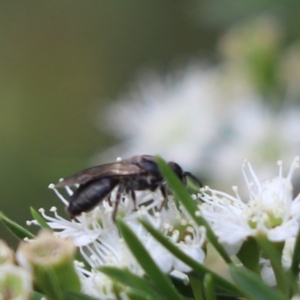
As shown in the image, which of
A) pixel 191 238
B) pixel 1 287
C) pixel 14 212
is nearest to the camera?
pixel 1 287

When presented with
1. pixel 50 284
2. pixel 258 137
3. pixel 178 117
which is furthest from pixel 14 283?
pixel 178 117

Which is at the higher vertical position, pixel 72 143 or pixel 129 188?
pixel 129 188

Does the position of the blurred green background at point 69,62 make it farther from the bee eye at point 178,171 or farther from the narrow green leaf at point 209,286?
the narrow green leaf at point 209,286

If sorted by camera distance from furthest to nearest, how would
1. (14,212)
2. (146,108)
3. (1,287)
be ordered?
(14,212), (146,108), (1,287)

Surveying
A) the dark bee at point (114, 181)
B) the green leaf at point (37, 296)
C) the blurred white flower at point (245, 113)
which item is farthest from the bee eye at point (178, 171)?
the blurred white flower at point (245, 113)

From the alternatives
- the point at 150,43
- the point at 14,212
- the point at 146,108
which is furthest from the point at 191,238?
the point at 150,43

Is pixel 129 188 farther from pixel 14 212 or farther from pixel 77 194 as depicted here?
pixel 14 212

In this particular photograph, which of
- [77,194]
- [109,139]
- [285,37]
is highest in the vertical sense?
[77,194]
